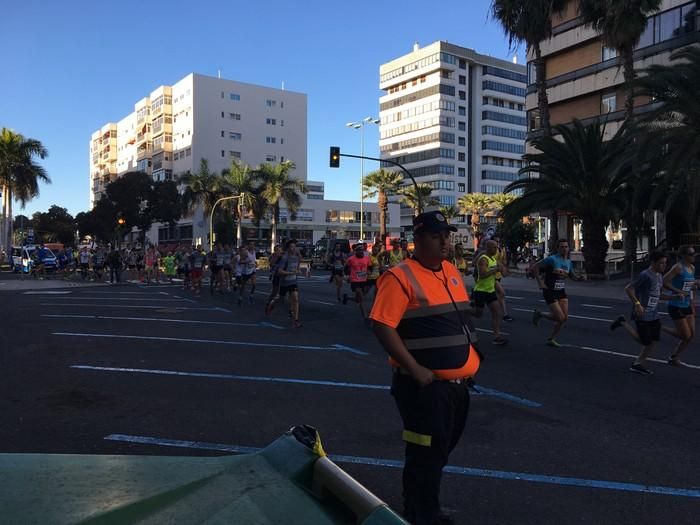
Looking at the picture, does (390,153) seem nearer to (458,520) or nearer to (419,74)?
(419,74)

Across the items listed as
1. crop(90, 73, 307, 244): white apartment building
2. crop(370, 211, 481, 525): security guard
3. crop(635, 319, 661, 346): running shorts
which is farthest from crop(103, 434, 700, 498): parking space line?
crop(90, 73, 307, 244): white apartment building

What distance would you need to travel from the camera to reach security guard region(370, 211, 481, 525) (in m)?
3.24

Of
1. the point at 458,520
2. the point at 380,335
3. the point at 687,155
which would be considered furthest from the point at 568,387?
the point at 687,155

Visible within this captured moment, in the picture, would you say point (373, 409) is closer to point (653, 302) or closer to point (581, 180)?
point (653, 302)

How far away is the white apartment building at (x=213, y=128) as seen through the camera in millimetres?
81312

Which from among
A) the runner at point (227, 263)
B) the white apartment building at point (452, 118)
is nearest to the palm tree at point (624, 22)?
the runner at point (227, 263)

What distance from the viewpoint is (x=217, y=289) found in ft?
76.5

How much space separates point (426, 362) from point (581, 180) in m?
26.3

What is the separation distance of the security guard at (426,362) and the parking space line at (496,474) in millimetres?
1079

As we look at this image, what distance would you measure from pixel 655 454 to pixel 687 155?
19.5 meters

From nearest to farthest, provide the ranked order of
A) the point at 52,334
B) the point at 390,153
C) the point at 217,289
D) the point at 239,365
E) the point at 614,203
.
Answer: the point at 239,365, the point at 52,334, the point at 217,289, the point at 614,203, the point at 390,153

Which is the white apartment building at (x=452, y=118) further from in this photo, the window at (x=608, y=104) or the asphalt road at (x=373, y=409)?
the asphalt road at (x=373, y=409)

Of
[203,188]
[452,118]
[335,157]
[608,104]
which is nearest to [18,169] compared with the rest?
[203,188]

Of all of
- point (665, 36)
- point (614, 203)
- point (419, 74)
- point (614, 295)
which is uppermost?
point (419, 74)
